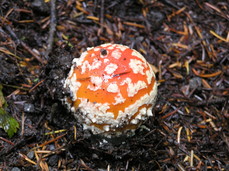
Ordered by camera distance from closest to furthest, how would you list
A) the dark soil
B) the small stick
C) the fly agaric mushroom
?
1. the fly agaric mushroom
2. the dark soil
3. the small stick

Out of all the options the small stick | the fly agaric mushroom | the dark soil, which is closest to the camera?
the fly agaric mushroom

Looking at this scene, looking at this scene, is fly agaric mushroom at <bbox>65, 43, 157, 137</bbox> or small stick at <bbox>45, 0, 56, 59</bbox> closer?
fly agaric mushroom at <bbox>65, 43, 157, 137</bbox>

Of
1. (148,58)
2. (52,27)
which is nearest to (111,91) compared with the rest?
(148,58)

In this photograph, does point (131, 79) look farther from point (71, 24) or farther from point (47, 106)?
point (71, 24)

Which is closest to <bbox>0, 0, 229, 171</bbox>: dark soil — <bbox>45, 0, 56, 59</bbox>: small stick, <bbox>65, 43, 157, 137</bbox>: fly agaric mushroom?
<bbox>45, 0, 56, 59</bbox>: small stick

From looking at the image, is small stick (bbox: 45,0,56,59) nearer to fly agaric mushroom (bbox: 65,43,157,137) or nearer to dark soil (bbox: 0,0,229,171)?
dark soil (bbox: 0,0,229,171)

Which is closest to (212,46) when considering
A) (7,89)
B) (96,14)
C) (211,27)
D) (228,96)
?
(211,27)

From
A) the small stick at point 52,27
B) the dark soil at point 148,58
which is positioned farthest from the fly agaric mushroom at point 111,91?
the small stick at point 52,27
